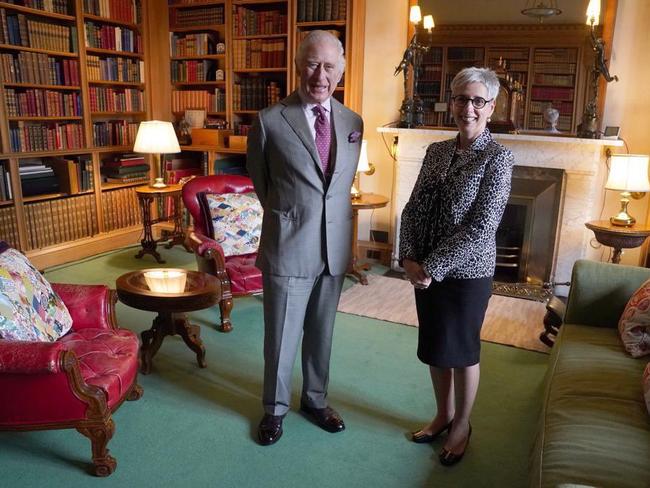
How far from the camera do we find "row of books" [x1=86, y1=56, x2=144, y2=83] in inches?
196

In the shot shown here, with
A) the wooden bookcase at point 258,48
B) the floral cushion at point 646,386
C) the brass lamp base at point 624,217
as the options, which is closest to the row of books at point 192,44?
the wooden bookcase at point 258,48

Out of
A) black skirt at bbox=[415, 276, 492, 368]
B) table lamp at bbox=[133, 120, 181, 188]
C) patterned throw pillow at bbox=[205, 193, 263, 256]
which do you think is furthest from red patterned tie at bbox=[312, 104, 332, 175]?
Result: table lamp at bbox=[133, 120, 181, 188]

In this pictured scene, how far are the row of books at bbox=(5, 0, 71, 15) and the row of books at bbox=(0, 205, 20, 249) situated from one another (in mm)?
1599

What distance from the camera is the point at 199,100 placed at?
218 inches

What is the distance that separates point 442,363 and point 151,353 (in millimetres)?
1548

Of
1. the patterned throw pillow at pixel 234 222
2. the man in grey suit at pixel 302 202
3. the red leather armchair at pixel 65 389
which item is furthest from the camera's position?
the patterned throw pillow at pixel 234 222

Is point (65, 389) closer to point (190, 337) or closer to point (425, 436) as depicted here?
point (190, 337)

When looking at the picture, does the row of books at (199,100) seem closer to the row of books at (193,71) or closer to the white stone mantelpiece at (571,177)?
the row of books at (193,71)

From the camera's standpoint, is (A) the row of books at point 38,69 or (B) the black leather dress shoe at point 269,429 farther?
(A) the row of books at point 38,69

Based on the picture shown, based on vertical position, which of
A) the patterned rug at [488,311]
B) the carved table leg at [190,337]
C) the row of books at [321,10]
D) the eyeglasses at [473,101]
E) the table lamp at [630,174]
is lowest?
the patterned rug at [488,311]

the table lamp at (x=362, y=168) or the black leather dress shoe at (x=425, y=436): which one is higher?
the table lamp at (x=362, y=168)

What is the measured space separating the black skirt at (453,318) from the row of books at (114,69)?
4.19m

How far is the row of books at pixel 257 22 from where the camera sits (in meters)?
5.04

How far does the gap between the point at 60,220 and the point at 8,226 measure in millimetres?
476
